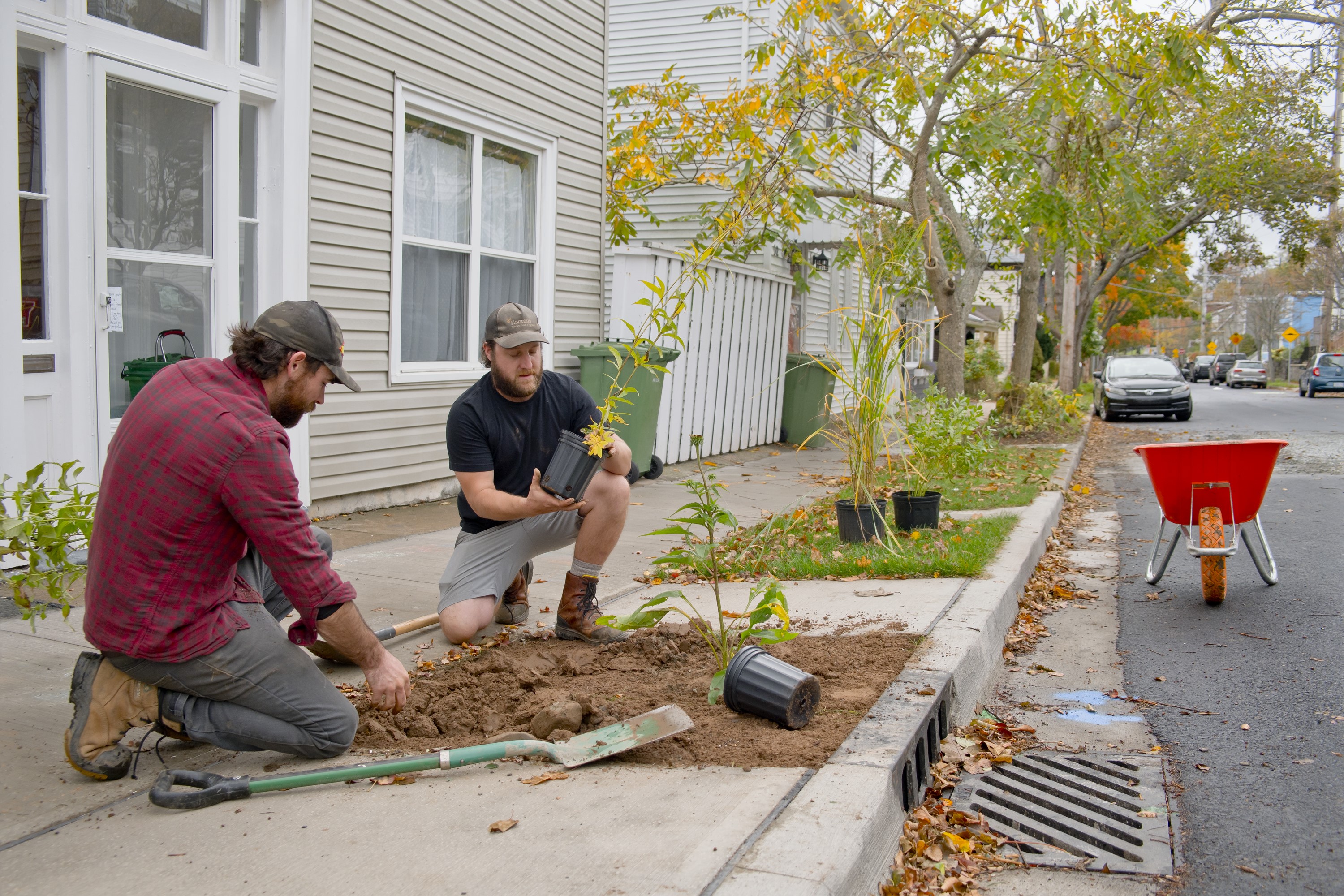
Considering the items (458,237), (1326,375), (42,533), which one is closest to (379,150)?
(458,237)

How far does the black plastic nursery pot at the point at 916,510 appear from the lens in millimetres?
6543

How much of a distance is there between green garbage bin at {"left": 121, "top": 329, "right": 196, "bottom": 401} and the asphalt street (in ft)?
17.1

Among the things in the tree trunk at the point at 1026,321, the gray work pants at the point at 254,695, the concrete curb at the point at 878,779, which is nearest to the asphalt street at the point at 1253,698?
the concrete curb at the point at 878,779

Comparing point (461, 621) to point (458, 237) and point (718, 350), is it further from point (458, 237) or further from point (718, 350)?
point (718, 350)

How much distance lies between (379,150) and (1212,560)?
20.1 feet

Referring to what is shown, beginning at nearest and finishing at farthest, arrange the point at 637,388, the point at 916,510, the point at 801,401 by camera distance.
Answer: the point at 916,510 < the point at 637,388 < the point at 801,401

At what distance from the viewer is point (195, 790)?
2.73 metres

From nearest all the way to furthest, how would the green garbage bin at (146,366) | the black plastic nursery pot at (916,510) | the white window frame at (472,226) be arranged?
the green garbage bin at (146,366) < the black plastic nursery pot at (916,510) < the white window frame at (472,226)

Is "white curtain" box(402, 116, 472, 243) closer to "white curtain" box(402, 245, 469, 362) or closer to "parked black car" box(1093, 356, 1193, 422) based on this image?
"white curtain" box(402, 245, 469, 362)

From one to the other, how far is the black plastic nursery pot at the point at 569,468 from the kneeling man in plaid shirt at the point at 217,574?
4.05ft

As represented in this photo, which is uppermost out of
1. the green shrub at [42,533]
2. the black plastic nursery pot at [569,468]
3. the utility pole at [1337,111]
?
the utility pole at [1337,111]

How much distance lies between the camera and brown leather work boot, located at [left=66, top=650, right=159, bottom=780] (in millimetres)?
2844

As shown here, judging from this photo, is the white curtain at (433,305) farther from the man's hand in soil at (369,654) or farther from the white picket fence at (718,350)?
the man's hand in soil at (369,654)

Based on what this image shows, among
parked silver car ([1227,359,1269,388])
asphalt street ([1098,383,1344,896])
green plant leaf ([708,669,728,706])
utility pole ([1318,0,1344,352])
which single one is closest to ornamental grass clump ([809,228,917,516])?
asphalt street ([1098,383,1344,896])
